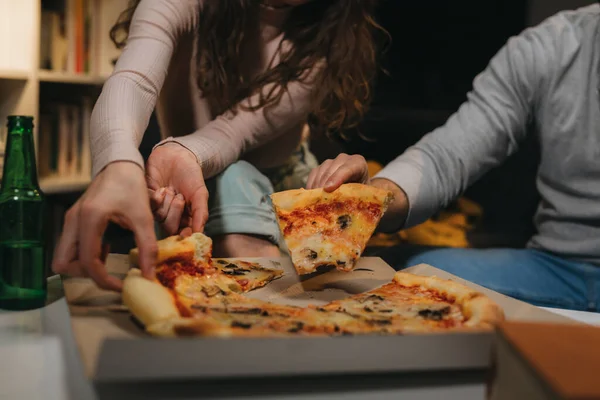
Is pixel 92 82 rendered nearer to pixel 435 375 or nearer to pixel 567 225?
pixel 567 225

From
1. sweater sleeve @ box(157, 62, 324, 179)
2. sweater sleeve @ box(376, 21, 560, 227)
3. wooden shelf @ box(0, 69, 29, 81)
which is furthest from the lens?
wooden shelf @ box(0, 69, 29, 81)

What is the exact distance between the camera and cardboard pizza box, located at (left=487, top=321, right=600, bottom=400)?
45cm

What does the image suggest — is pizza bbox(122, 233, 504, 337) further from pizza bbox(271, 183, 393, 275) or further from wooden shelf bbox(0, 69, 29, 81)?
wooden shelf bbox(0, 69, 29, 81)

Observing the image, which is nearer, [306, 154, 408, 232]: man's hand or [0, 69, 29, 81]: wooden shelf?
[306, 154, 408, 232]: man's hand

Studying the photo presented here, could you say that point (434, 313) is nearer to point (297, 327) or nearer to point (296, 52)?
point (297, 327)

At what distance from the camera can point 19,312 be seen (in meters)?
0.93

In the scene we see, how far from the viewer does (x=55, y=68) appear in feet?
8.46

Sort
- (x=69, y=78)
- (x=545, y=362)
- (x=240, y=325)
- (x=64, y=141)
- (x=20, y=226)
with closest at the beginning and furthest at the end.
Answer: (x=545, y=362) < (x=240, y=325) < (x=20, y=226) < (x=69, y=78) < (x=64, y=141)

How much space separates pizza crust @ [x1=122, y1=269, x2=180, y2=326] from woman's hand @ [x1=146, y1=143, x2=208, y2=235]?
0.27 meters

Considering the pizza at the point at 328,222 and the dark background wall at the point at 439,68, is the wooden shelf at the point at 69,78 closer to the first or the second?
the dark background wall at the point at 439,68

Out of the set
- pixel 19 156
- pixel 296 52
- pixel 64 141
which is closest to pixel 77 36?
pixel 64 141

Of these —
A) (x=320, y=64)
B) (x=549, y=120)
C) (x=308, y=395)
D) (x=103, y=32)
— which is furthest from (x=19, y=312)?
(x=103, y=32)

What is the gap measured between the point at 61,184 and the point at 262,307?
1.95 metres

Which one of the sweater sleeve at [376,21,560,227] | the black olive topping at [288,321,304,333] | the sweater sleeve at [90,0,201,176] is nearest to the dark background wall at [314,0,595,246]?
the sweater sleeve at [376,21,560,227]
